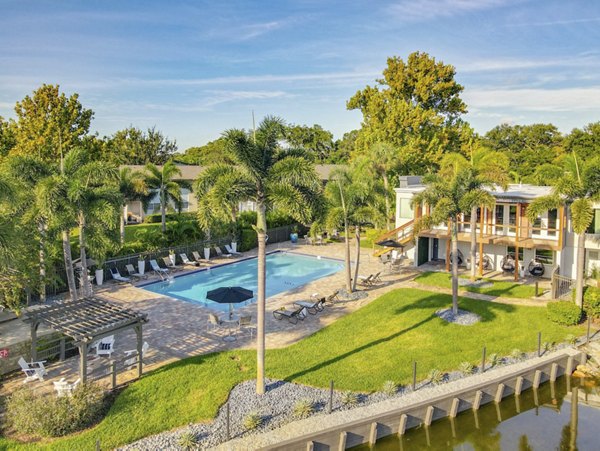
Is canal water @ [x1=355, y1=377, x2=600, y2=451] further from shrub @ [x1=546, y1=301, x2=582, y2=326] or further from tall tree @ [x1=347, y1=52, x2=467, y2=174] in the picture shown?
tall tree @ [x1=347, y1=52, x2=467, y2=174]

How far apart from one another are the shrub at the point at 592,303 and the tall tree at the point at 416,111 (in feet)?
79.8

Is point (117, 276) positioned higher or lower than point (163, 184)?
lower

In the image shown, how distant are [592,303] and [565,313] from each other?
153 cm

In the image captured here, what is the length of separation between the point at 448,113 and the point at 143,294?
3585cm

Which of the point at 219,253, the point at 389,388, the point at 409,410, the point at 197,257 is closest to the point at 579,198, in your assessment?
the point at 389,388

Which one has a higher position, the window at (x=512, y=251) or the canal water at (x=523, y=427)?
the window at (x=512, y=251)

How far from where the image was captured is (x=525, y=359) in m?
16.3

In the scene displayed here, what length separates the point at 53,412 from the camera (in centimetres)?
1168

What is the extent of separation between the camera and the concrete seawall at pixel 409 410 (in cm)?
1141

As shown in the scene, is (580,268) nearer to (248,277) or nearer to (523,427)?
(523,427)

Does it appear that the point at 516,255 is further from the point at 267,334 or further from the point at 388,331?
the point at 267,334

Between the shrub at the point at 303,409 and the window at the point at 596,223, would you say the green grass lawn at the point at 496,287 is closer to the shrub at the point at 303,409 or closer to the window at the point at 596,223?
the window at the point at 596,223

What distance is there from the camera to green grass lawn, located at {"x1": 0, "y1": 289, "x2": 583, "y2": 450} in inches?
483

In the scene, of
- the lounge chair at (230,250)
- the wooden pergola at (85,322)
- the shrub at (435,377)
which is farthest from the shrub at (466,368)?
the lounge chair at (230,250)
